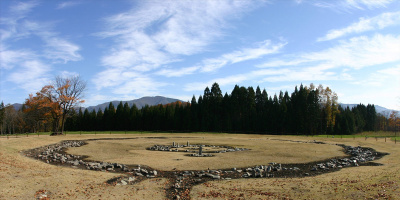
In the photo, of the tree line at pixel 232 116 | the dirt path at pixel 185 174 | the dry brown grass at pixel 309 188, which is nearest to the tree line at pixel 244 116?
the tree line at pixel 232 116

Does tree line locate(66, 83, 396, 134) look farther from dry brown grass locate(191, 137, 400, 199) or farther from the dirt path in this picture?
dry brown grass locate(191, 137, 400, 199)

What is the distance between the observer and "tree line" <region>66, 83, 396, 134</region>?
81062mm

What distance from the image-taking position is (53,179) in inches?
627

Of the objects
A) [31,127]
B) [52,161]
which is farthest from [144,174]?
[31,127]

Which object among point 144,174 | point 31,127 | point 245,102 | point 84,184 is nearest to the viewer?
point 84,184

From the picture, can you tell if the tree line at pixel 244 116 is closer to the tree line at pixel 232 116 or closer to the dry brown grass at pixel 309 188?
the tree line at pixel 232 116

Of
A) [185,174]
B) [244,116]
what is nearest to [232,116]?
[244,116]

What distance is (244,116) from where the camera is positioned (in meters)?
91.5

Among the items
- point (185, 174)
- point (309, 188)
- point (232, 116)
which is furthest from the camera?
point (232, 116)

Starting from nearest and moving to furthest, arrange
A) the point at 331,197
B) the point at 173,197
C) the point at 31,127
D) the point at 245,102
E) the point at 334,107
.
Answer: the point at 331,197 → the point at 173,197 → the point at 334,107 → the point at 245,102 → the point at 31,127

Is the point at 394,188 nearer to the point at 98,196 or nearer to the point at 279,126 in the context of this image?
the point at 98,196

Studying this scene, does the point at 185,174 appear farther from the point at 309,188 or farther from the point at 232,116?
the point at 232,116

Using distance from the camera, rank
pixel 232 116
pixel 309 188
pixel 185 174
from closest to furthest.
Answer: pixel 309 188 → pixel 185 174 → pixel 232 116

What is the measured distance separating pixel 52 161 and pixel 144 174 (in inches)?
466
